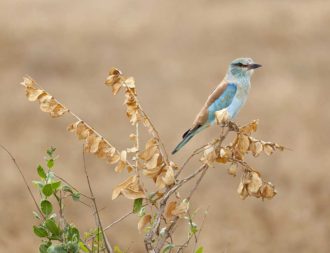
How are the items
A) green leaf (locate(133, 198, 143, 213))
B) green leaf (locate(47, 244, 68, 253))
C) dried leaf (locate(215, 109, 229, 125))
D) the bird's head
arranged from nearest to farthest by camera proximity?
green leaf (locate(47, 244, 68, 253)) → green leaf (locate(133, 198, 143, 213)) → dried leaf (locate(215, 109, 229, 125)) → the bird's head

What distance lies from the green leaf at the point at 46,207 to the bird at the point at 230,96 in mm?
1578

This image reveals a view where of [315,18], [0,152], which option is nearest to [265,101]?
[315,18]

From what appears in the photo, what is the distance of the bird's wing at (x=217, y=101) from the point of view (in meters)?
4.57

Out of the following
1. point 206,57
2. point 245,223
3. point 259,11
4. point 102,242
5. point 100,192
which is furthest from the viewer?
point 259,11

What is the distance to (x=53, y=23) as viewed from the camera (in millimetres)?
16422

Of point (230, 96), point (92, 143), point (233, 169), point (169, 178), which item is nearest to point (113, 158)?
point (92, 143)

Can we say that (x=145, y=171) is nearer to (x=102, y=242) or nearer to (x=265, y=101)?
(x=102, y=242)

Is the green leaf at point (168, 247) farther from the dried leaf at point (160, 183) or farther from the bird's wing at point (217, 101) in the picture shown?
the bird's wing at point (217, 101)

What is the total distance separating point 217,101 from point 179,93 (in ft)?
31.9

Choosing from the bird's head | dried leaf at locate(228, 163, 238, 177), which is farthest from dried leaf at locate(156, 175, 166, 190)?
the bird's head

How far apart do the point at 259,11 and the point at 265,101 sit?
346cm

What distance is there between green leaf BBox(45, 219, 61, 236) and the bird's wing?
158cm

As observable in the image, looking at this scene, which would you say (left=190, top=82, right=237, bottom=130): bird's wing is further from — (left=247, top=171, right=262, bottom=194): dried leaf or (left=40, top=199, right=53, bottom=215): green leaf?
(left=40, top=199, right=53, bottom=215): green leaf

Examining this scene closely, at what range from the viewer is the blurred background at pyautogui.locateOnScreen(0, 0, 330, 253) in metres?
10.9
